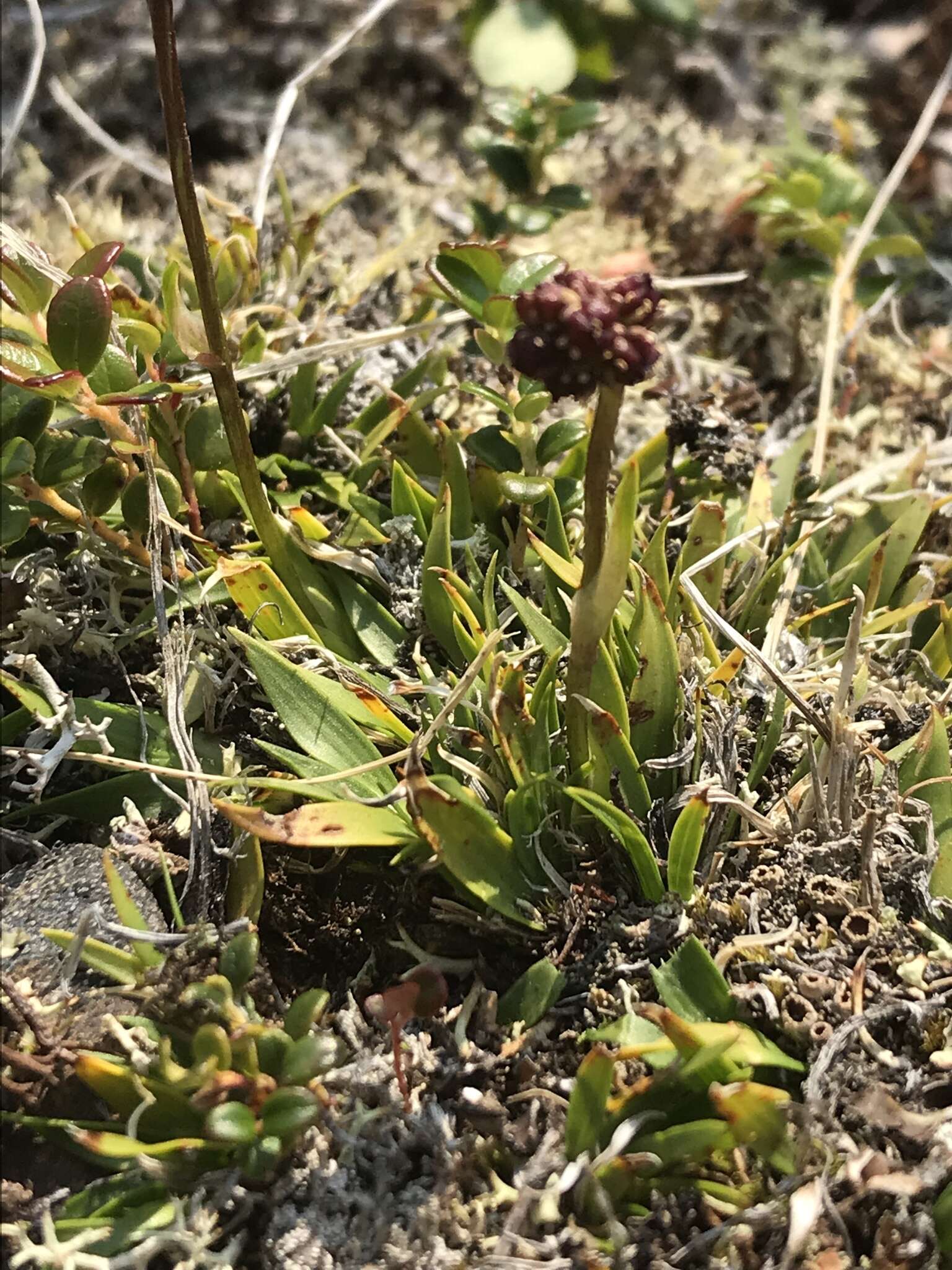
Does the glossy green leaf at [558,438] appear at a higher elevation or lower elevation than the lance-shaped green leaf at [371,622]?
higher

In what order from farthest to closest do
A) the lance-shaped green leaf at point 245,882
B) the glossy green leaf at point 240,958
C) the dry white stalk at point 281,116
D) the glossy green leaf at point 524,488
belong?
1. the dry white stalk at point 281,116
2. the glossy green leaf at point 524,488
3. the lance-shaped green leaf at point 245,882
4. the glossy green leaf at point 240,958

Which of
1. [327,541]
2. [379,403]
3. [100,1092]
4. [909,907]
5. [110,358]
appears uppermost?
[110,358]

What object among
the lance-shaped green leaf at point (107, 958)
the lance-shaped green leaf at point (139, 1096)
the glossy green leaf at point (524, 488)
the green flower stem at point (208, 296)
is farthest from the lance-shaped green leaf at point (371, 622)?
the lance-shaped green leaf at point (139, 1096)

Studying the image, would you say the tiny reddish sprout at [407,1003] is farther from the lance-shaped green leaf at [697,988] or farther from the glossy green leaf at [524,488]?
the glossy green leaf at [524,488]

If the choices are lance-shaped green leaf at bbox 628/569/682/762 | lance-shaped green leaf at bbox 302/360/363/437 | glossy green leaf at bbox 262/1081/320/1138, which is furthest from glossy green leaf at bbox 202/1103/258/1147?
lance-shaped green leaf at bbox 302/360/363/437

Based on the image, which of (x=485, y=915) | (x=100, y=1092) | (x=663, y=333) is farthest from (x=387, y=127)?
(x=100, y=1092)

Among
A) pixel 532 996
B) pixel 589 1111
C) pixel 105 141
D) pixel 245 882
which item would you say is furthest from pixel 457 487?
pixel 105 141

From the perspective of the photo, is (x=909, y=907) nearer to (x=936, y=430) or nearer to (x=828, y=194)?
(x=936, y=430)
